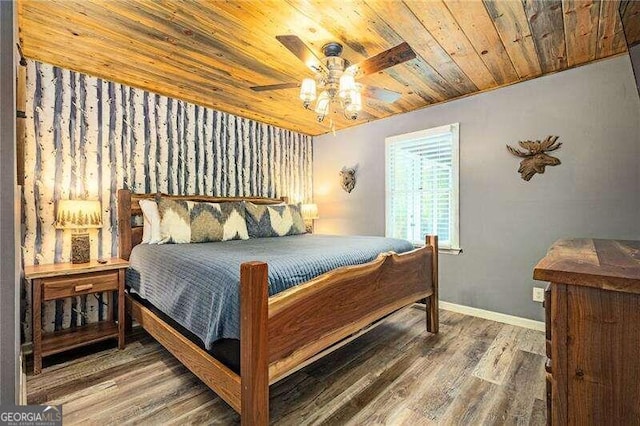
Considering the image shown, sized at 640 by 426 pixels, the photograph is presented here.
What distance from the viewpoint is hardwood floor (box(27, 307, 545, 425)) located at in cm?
150

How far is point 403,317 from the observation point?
114 inches

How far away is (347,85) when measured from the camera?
174cm

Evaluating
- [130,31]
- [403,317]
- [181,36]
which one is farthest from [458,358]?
[130,31]

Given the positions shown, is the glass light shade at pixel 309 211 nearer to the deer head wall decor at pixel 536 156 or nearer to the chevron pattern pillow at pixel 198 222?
the chevron pattern pillow at pixel 198 222

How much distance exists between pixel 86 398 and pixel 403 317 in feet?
8.42

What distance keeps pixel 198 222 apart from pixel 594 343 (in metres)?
2.69

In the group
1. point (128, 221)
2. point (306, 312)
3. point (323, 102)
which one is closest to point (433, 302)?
point (306, 312)

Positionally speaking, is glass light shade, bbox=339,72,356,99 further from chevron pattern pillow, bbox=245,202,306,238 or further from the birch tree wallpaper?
the birch tree wallpaper

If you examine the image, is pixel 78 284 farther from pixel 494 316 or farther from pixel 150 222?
pixel 494 316

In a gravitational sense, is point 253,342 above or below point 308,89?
below

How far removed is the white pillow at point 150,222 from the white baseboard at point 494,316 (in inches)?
120

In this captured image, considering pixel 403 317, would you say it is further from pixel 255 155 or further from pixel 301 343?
pixel 255 155

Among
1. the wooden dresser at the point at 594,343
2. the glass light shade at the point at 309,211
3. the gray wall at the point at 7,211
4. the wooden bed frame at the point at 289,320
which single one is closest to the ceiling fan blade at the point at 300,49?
the gray wall at the point at 7,211

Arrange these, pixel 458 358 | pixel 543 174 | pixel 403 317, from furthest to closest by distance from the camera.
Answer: pixel 403 317, pixel 543 174, pixel 458 358
